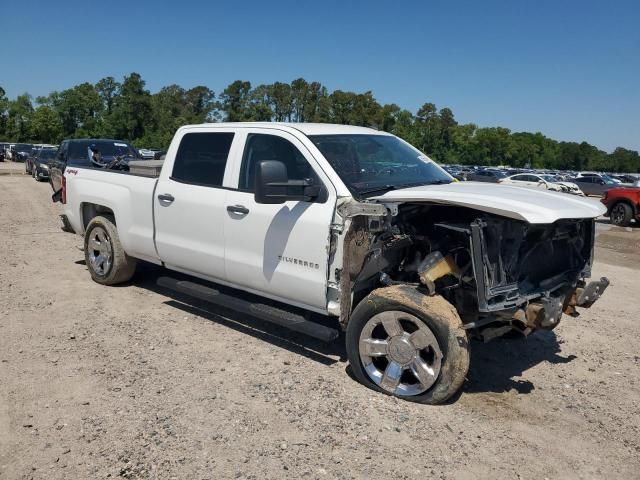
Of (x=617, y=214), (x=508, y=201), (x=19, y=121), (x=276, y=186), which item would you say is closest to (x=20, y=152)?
(x=19, y=121)

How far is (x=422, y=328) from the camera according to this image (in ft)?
12.9

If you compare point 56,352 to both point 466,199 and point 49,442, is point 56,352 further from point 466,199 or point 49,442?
point 466,199

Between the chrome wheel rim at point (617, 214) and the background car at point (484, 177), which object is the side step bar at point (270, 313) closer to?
the background car at point (484, 177)

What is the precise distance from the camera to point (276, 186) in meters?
4.25

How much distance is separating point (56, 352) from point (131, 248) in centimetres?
168

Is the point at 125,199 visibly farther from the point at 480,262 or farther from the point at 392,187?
the point at 480,262

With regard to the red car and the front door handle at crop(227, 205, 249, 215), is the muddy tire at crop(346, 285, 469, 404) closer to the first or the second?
the front door handle at crop(227, 205, 249, 215)

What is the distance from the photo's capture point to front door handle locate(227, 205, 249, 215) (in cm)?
488

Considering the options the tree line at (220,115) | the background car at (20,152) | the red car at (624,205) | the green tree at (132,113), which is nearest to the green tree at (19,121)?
the tree line at (220,115)

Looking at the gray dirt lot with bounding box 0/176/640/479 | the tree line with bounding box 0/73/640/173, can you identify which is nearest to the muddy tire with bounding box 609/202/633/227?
the gray dirt lot with bounding box 0/176/640/479

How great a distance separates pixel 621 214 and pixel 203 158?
54.6 feet

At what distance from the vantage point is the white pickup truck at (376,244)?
3879mm

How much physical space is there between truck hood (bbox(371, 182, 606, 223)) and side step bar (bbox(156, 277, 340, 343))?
3.66ft

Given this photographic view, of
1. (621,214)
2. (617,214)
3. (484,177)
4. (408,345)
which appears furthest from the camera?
(617,214)
